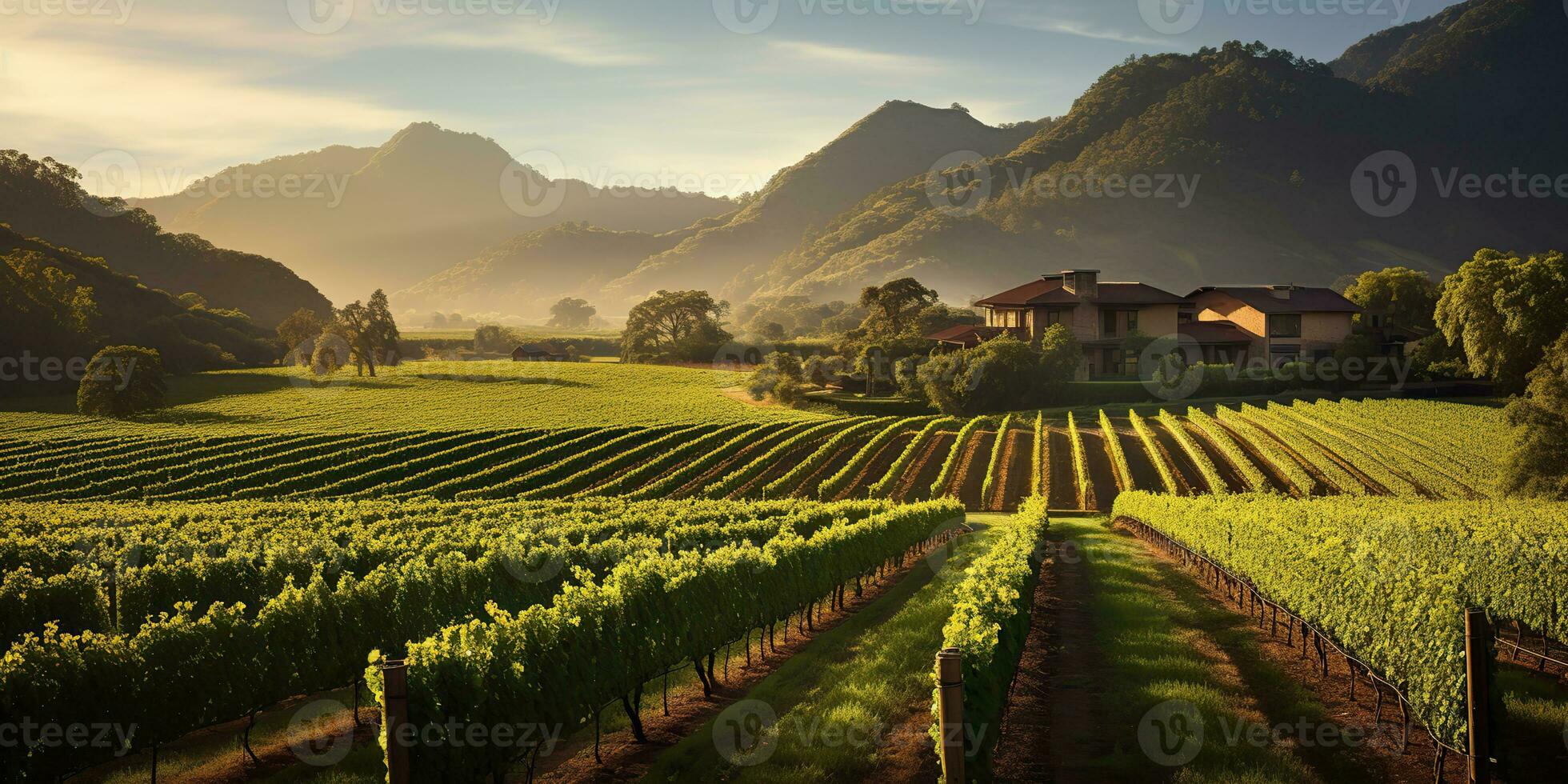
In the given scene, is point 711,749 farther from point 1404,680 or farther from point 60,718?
point 1404,680

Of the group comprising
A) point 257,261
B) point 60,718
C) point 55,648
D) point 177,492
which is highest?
point 257,261

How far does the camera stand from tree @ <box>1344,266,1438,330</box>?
331 ft

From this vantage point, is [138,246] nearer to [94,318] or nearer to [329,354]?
[94,318]

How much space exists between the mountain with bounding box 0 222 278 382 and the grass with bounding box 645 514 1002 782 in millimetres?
100721

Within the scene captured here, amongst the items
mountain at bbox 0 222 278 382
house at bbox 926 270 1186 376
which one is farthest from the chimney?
mountain at bbox 0 222 278 382

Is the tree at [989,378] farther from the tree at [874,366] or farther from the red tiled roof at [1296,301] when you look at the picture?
the red tiled roof at [1296,301]

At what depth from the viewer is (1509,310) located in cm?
6138

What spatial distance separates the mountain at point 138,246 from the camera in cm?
16550

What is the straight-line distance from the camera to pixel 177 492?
54.4 m

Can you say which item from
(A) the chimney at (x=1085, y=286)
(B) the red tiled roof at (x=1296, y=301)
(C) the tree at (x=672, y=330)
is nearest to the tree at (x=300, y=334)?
(C) the tree at (x=672, y=330)

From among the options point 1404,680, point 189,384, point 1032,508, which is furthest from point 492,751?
point 189,384

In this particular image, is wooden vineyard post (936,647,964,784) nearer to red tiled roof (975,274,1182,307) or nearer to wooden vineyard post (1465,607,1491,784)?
wooden vineyard post (1465,607,1491,784)

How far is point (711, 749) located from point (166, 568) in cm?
1389

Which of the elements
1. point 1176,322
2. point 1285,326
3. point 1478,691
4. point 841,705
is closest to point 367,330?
point 1176,322
